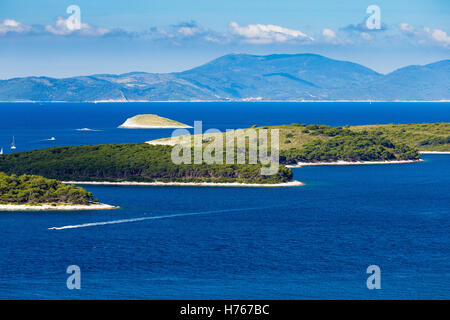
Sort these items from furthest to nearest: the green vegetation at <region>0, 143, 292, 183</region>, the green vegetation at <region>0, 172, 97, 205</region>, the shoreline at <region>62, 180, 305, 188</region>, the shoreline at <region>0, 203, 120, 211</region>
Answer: the green vegetation at <region>0, 143, 292, 183</region>, the shoreline at <region>62, 180, 305, 188</region>, the green vegetation at <region>0, 172, 97, 205</region>, the shoreline at <region>0, 203, 120, 211</region>

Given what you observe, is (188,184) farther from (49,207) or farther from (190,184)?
(49,207)

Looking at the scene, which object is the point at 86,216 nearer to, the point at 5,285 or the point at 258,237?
the point at 258,237

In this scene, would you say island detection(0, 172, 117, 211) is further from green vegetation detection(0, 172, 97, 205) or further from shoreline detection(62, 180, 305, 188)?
shoreline detection(62, 180, 305, 188)

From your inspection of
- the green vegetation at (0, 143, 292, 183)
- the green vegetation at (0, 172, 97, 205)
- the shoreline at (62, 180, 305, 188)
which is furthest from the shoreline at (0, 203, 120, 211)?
the green vegetation at (0, 143, 292, 183)

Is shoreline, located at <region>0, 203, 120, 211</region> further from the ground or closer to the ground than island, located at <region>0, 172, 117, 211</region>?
closer to the ground

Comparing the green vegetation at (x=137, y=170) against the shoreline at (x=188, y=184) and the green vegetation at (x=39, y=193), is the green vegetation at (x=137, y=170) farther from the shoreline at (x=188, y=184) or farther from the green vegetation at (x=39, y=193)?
the green vegetation at (x=39, y=193)

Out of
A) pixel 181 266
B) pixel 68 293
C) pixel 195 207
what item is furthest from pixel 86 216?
pixel 68 293

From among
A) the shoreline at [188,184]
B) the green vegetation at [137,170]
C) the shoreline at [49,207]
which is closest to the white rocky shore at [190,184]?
the shoreline at [188,184]

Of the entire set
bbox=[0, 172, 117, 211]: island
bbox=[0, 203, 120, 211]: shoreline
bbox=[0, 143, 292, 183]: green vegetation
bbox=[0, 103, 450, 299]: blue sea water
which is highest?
bbox=[0, 143, 292, 183]: green vegetation
